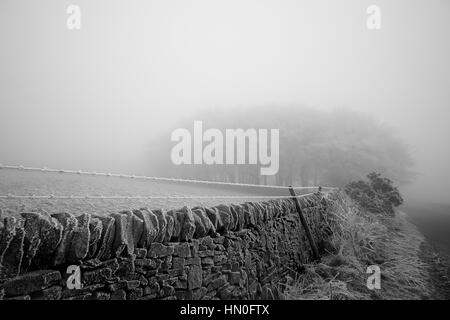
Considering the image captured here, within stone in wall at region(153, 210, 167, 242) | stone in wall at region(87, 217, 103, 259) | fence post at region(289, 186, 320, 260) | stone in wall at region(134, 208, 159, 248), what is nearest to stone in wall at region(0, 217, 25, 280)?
stone in wall at region(87, 217, 103, 259)

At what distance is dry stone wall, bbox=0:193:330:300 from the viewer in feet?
7.30

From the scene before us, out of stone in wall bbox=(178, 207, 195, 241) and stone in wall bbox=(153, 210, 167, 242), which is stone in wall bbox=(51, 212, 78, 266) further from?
stone in wall bbox=(178, 207, 195, 241)

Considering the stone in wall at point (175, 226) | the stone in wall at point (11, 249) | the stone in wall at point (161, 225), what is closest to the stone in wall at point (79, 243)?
the stone in wall at point (11, 249)

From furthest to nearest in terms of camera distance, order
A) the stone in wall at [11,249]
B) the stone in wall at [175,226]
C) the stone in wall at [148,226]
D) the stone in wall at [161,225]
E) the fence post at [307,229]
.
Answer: the fence post at [307,229] → the stone in wall at [175,226] → the stone in wall at [161,225] → the stone in wall at [148,226] → the stone in wall at [11,249]

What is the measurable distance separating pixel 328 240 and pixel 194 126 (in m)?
42.2

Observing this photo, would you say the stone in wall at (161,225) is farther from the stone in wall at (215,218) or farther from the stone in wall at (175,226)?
the stone in wall at (215,218)

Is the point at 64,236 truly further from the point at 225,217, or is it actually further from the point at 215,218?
the point at 225,217

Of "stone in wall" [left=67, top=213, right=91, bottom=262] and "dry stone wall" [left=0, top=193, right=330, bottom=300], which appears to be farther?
"stone in wall" [left=67, top=213, right=91, bottom=262]

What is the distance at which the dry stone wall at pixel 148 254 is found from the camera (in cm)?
223

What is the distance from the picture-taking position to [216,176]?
1644 inches

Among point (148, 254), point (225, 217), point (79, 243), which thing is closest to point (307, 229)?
point (225, 217)

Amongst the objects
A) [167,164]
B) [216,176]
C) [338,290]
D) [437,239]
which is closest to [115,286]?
[338,290]

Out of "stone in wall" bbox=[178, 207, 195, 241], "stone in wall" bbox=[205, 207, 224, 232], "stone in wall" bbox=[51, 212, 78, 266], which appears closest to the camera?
"stone in wall" bbox=[51, 212, 78, 266]
